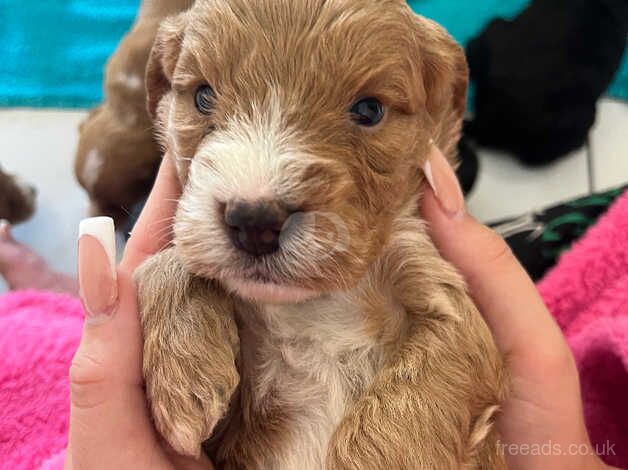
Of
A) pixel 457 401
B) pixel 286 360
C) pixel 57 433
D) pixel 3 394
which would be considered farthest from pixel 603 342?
pixel 3 394

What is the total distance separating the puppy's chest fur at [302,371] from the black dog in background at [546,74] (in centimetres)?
211

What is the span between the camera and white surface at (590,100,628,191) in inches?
143

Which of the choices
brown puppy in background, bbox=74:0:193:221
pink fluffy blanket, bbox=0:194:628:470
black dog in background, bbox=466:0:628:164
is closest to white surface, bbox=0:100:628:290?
black dog in background, bbox=466:0:628:164

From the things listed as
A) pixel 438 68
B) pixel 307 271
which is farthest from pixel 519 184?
pixel 307 271

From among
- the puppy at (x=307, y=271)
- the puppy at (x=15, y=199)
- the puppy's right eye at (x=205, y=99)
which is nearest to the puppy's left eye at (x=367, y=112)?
the puppy at (x=307, y=271)

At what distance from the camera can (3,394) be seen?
2527mm

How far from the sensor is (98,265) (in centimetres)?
162

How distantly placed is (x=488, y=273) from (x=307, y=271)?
85 centimetres

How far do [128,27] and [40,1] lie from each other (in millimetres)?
558

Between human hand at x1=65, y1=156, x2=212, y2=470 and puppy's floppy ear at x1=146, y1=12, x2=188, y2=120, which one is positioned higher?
puppy's floppy ear at x1=146, y1=12, x2=188, y2=120

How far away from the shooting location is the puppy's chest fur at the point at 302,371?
1676mm

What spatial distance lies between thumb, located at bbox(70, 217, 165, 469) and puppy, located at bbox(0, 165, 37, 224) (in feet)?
6.95

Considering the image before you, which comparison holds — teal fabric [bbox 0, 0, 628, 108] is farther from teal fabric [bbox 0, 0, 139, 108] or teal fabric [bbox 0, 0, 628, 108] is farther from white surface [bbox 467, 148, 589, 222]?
white surface [bbox 467, 148, 589, 222]

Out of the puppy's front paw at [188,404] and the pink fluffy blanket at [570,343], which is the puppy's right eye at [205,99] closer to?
the puppy's front paw at [188,404]
